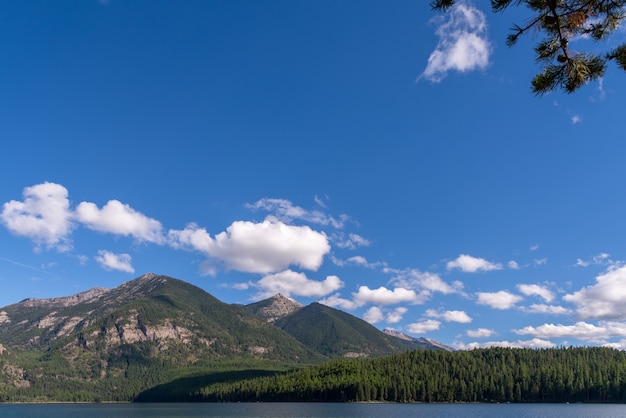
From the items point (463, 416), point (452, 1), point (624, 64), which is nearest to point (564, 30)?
point (624, 64)

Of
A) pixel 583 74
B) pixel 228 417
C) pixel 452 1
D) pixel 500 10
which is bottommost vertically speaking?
pixel 228 417

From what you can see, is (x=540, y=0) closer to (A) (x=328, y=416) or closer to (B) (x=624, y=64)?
(B) (x=624, y=64)

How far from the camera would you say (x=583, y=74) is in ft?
47.3

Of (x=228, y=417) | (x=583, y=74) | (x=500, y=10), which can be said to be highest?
(x=500, y=10)

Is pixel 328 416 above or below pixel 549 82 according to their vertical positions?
below

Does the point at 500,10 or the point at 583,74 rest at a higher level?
the point at 500,10

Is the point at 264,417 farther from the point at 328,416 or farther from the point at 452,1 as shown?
the point at 452,1

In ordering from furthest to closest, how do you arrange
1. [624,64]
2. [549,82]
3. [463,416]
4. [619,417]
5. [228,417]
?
[228,417]
[463,416]
[619,417]
[549,82]
[624,64]

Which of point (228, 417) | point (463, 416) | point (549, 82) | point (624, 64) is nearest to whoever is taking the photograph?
point (624, 64)

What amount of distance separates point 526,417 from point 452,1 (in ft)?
608

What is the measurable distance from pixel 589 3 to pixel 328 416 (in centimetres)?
18369

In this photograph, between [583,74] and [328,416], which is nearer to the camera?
[583,74]

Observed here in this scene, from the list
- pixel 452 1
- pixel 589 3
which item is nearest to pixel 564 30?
pixel 589 3

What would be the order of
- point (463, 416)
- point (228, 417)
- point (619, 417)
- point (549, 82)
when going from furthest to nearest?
1. point (228, 417)
2. point (463, 416)
3. point (619, 417)
4. point (549, 82)
